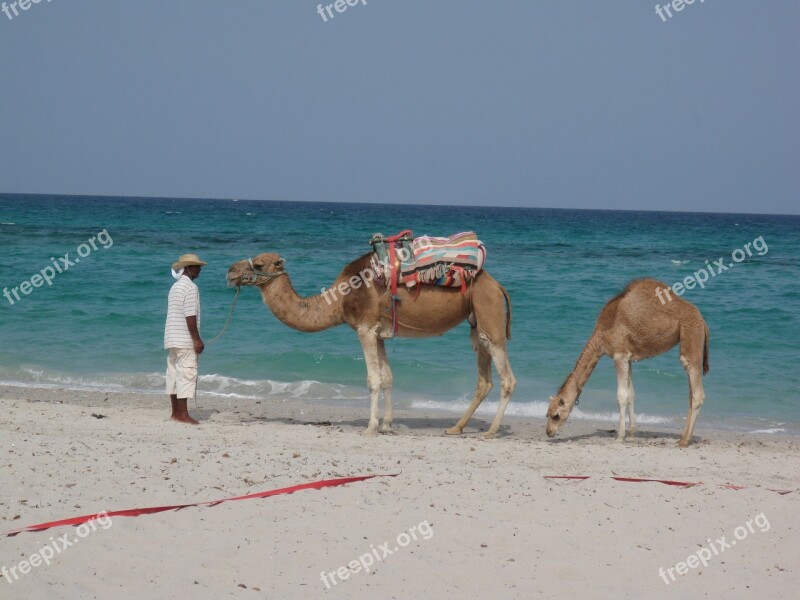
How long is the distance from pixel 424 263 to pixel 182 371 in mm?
2760

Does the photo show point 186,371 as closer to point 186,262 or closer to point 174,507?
point 186,262

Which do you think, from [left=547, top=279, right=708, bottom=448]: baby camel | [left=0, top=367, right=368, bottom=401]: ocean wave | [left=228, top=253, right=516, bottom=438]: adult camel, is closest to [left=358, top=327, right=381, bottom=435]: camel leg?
[left=228, top=253, right=516, bottom=438]: adult camel

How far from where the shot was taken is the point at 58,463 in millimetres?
7285

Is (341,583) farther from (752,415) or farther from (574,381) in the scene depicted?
(752,415)

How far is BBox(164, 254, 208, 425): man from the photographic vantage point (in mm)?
9695

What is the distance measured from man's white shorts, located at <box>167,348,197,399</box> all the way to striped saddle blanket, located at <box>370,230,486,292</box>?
83.6 inches

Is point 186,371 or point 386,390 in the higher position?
point 186,371

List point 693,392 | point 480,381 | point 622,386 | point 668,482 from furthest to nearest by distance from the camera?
point 480,381
point 622,386
point 693,392
point 668,482

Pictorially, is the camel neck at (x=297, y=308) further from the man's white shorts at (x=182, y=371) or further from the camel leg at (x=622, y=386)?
A: the camel leg at (x=622, y=386)

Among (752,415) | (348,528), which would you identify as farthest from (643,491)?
(752,415)

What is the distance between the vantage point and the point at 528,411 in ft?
41.0

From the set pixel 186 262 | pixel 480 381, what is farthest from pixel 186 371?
pixel 480 381

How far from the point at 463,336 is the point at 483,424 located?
6.56 metres

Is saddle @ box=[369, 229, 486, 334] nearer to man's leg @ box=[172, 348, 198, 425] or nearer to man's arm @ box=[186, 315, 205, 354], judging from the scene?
man's arm @ box=[186, 315, 205, 354]
